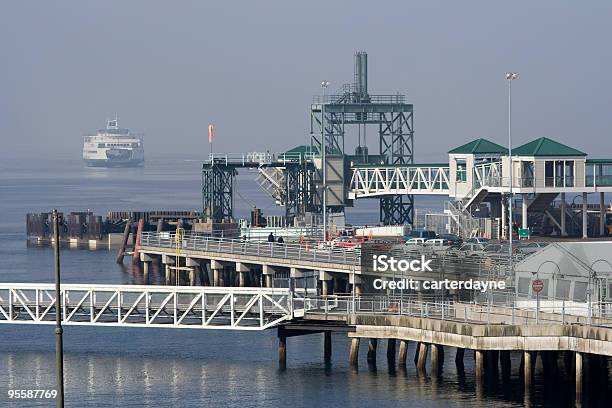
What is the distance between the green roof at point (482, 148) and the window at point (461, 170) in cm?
91

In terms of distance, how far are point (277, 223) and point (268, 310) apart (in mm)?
50957

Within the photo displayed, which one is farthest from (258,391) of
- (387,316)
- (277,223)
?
(277,223)

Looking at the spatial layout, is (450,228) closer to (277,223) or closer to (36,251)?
(277,223)

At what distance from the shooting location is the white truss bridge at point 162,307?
2557 inches

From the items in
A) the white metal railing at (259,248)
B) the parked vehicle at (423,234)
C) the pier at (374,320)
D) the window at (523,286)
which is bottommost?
the pier at (374,320)

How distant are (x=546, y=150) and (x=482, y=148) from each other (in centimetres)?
1027

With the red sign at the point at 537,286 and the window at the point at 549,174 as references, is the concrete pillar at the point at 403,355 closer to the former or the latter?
the red sign at the point at 537,286

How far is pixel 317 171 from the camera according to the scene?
122 metres

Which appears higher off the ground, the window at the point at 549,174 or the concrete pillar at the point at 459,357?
the window at the point at 549,174

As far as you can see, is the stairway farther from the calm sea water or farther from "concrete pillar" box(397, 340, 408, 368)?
"concrete pillar" box(397, 340, 408, 368)

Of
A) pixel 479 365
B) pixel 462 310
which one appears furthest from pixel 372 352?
pixel 479 365

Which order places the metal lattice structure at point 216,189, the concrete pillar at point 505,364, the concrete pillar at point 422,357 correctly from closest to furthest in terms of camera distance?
the concrete pillar at point 505,364, the concrete pillar at point 422,357, the metal lattice structure at point 216,189

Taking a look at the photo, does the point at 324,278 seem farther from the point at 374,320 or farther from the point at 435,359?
the point at 435,359

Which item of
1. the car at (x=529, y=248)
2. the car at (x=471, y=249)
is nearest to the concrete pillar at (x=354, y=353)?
the car at (x=529, y=248)
